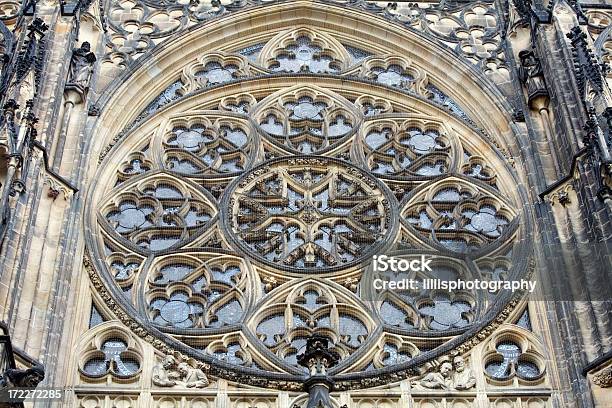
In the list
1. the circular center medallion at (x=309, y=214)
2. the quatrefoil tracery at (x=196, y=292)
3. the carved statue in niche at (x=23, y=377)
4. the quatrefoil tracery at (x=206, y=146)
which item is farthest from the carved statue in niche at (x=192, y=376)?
the quatrefoil tracery at (x=206, y=146)

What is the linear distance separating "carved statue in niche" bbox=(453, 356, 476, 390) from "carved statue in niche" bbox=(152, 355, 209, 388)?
3226mm

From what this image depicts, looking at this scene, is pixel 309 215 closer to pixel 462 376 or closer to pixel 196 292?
pixel 196 292

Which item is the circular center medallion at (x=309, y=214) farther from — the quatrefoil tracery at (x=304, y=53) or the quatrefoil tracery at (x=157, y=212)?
the quatrefoil tracery at (x=304, y=53)

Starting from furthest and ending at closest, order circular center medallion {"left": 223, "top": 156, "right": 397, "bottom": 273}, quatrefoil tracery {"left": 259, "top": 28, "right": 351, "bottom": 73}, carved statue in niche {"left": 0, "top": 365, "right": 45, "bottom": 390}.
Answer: quatrefoil tracery {"left": 259, "top": 28, "right": 351, "bottom": 73} → circular center medallion {"left": 223, "top": 156, "right": 397, "bottom": 273} → carved statue in niche {"left": 0, "top": 365, "right": 45, "bottom": 390}

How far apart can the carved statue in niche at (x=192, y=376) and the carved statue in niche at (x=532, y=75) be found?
7.02m

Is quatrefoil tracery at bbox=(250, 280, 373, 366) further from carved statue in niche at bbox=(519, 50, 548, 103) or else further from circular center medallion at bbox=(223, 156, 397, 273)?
carved statue in niche at bbox=(519, 50, 548, 103)

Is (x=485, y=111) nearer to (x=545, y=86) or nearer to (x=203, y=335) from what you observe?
(x=545, y=86)

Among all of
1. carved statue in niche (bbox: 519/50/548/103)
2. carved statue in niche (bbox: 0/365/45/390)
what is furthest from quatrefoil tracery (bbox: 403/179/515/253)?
carved statue in niche (bbox: 0/365/45/390)

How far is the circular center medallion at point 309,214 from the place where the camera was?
57.2ft

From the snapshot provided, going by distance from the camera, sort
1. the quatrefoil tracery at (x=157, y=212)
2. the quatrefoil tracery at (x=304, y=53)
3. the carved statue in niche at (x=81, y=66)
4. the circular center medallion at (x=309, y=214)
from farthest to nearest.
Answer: the quatrefoil tracery at (x=304, y=53) < the carved statue in niche at (x=81, y=66) < the quatrefoil tracery at (x=157, y=212) < the circular center medallion at (x=309, y=214)

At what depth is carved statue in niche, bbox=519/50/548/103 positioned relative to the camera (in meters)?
19.0

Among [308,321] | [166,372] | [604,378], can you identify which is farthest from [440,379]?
[166,372]

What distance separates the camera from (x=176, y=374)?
620 inches

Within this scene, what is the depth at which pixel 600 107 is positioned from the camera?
1739cm
